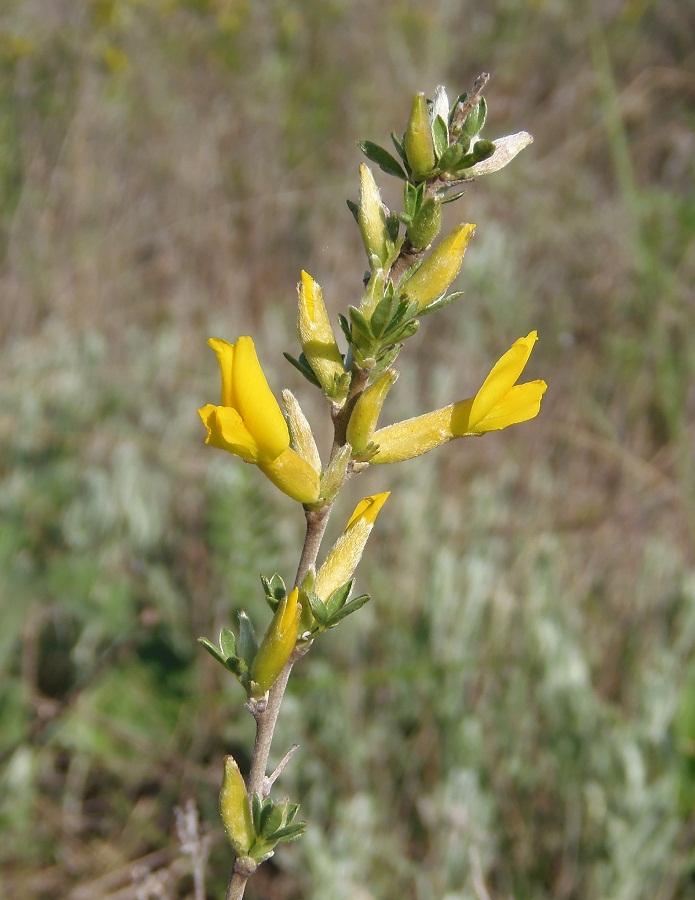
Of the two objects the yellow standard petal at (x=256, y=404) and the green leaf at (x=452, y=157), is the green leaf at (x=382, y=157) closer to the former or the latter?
the green leaf at (x=452, y=157)

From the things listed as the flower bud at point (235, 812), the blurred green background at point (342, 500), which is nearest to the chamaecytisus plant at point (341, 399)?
the flower bud at point (235, 812)

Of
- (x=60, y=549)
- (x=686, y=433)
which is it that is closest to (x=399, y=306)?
(x=60, y=549)

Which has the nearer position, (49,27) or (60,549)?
(60,549)

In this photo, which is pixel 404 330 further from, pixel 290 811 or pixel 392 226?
pixel 290 811

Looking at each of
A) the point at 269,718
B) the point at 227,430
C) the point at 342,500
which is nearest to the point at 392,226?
the point at 227,430

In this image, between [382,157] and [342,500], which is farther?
[342,500]

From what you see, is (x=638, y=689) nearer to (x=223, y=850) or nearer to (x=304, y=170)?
(x=223, y=850)
